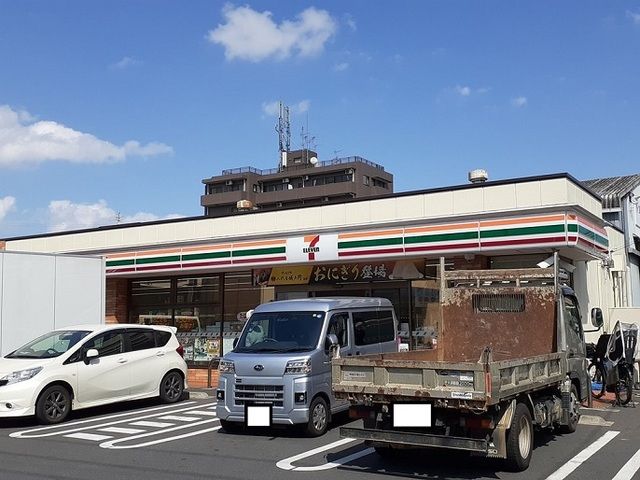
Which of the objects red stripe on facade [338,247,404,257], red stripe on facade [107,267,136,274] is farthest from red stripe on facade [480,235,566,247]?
red stripe on facade [107,267,136,274]

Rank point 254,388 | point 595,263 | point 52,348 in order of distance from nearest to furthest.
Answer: point 254,388
point 52,348
point 595,263

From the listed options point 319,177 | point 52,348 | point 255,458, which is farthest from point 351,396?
point 319,177

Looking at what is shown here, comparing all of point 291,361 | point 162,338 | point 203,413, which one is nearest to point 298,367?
point 291,361

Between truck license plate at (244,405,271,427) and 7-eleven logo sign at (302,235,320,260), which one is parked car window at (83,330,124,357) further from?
7-eleven logo sign at (302,235,320,260)

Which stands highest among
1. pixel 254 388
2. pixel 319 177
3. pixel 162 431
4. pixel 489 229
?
pixel 319 177

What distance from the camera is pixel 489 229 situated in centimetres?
1455

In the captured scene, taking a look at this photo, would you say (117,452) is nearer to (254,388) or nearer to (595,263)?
(254,388)

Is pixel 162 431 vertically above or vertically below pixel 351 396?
below

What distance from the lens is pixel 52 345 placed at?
1234 centimetres

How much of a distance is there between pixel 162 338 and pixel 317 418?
509cm

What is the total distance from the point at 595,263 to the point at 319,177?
70.8 metres

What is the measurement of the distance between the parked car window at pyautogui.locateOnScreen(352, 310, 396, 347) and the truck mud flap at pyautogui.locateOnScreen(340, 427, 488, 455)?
368 centimetres

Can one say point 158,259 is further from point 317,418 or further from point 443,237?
point 317,418

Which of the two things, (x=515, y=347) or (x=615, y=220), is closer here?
(x=515, y=347)
